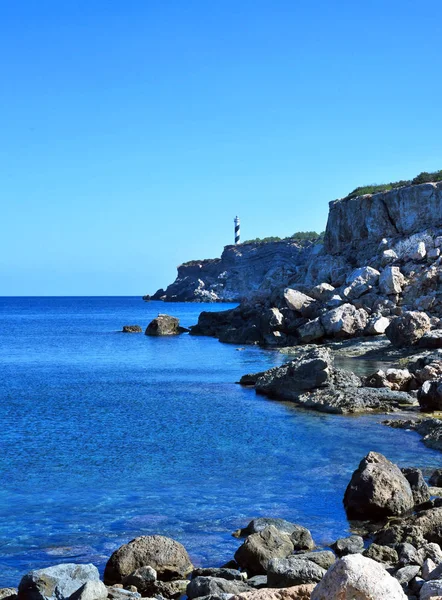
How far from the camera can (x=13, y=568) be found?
1266 cm

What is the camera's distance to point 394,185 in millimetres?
76062

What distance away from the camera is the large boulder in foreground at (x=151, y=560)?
1203cm

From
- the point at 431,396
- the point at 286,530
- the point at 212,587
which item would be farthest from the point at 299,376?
the point at 212,587

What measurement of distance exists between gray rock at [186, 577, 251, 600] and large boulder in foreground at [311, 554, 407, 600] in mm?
3431

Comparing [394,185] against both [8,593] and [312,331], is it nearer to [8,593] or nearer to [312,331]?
[312,331]

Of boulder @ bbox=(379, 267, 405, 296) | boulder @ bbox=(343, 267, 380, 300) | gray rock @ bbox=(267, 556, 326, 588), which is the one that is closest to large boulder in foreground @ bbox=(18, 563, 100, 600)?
gray rock @ bbox=(267, 556, 326, 588)

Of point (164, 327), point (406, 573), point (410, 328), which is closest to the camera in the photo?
point (406, 573)

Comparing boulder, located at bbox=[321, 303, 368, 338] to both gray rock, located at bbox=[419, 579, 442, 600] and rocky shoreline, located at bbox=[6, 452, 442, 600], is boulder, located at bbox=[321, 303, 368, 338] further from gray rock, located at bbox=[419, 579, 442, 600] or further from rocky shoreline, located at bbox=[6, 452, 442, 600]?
gray rock, located at bbox=[419, 579, 442, 600]

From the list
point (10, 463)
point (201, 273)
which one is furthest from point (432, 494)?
point (201, 273)

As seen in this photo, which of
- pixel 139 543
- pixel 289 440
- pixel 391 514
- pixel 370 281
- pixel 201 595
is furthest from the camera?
pixel 370 281

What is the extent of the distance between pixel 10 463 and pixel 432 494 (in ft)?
38.1

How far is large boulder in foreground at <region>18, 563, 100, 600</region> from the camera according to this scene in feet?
33.8

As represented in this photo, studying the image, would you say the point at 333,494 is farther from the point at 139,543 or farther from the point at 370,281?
the point at 370,281

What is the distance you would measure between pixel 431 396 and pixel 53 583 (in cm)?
1901
